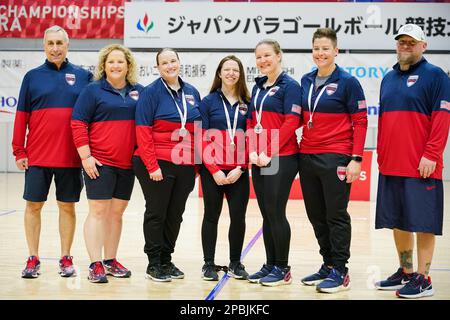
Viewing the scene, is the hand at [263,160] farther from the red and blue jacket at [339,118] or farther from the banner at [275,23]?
the banner at [275,23]

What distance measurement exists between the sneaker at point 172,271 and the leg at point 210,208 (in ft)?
0.77

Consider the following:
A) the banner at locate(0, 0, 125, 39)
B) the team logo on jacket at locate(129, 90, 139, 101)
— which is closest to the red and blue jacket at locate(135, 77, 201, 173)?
the team logo on jacket at locate(129, 90, 139, 101)

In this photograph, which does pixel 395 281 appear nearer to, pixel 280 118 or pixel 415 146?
pixel 415 146

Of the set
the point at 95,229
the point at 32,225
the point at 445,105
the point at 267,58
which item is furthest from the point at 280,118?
the point at 32,225

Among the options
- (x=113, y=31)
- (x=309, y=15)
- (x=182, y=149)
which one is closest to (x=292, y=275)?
(x=182, y=149)

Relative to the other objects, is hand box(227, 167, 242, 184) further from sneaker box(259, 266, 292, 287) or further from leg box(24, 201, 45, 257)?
leg box(24, 201, 45, 257)

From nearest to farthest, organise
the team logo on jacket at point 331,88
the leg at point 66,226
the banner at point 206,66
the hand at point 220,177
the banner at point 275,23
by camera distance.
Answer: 1. the team logo on jacket at point 331,88
2. the hand at point 220,177
3. the leg at point 66,226
4. the banner at point 275,23
5. the banner at point 206,66

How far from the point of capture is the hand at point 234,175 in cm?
438

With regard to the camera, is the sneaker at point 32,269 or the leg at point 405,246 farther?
the sneaker at point 32,269

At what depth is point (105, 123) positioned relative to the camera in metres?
4.36

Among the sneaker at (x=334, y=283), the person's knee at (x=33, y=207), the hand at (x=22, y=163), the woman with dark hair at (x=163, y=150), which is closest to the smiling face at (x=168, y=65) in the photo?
the woman with dark hair at (x=163, y=150)

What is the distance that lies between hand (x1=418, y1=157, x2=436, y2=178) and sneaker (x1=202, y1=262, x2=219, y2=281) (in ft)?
5.32

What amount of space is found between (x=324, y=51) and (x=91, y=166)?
1.77 metres

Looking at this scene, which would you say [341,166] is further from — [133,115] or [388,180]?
[133,115]
